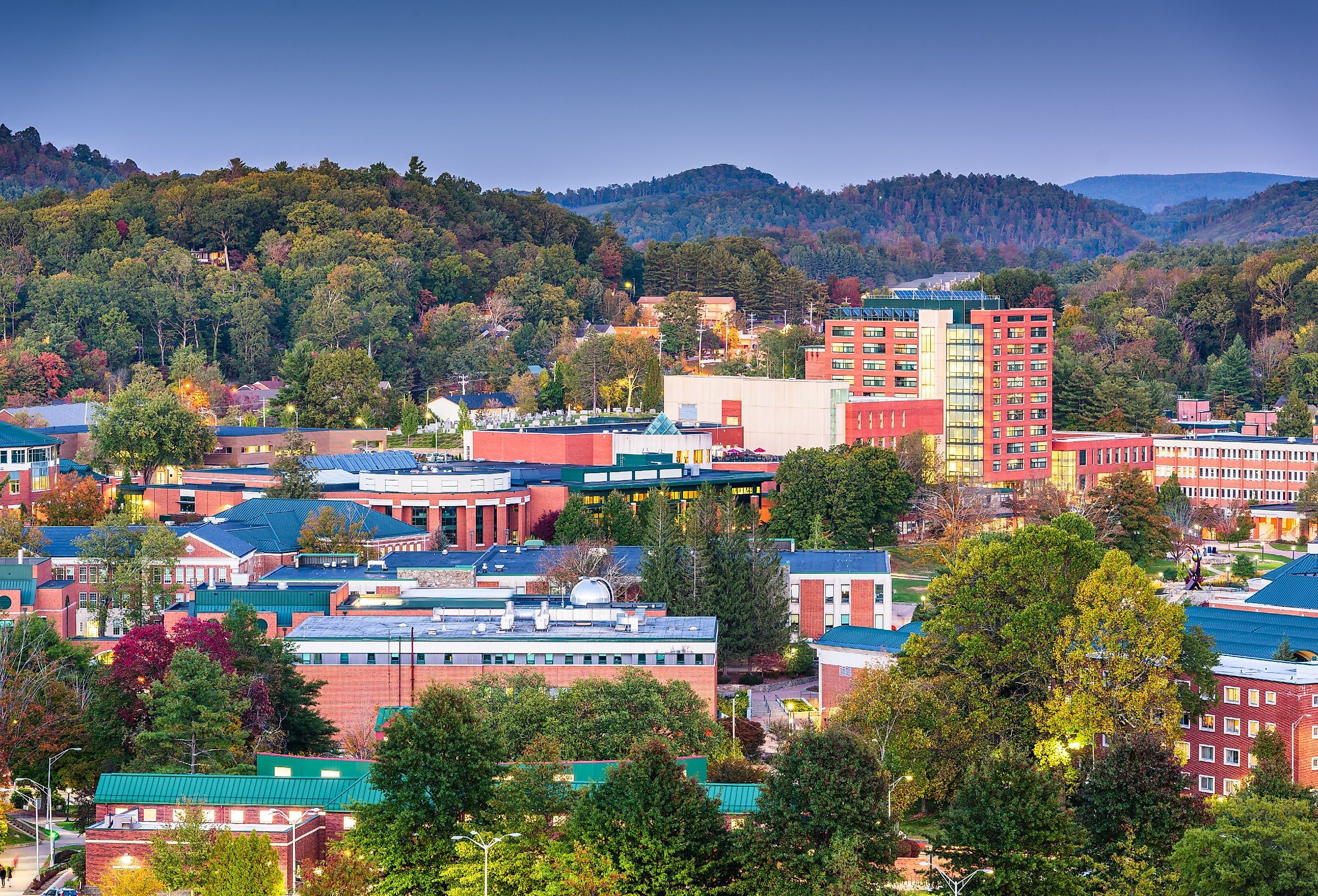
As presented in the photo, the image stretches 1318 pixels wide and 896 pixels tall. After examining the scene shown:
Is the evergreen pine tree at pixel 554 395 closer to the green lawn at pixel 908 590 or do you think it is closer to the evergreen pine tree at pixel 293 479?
the evergreen pine tree at pixel 293 479

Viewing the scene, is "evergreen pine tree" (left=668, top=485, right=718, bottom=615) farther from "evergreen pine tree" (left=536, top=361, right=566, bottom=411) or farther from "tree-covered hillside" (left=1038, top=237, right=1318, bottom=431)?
"evergreen pine tree" (left=536, top=361, right=566, bottom=411)

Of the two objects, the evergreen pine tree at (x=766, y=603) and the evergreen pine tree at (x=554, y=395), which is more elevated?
the evergreen pine tree at (x=554, y=395)

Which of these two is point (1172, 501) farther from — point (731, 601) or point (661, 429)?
point (731, 601)

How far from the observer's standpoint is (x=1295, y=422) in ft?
413

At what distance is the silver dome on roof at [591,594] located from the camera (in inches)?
2223

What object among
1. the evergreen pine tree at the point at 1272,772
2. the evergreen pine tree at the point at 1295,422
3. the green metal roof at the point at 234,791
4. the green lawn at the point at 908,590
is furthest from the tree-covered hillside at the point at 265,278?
the evergreen pine tree at the point at 1272,772

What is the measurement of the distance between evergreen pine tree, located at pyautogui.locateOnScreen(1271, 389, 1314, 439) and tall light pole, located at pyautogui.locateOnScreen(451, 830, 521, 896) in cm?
9683

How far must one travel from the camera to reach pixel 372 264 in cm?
14825

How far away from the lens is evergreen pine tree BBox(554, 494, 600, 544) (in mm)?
79125

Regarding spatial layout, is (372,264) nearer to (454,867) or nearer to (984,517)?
(984,517)

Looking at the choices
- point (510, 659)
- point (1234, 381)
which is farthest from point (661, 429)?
point (1234, 381)

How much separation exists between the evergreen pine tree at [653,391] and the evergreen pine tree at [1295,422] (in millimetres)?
42112

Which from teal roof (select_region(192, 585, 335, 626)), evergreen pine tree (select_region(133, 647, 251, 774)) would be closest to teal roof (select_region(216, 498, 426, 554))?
teal roof (select_region(192, 585, 335, 626))

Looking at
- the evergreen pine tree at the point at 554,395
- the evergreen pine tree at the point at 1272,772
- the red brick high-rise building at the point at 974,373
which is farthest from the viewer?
the evergreen pine tree at the point at 554,395
